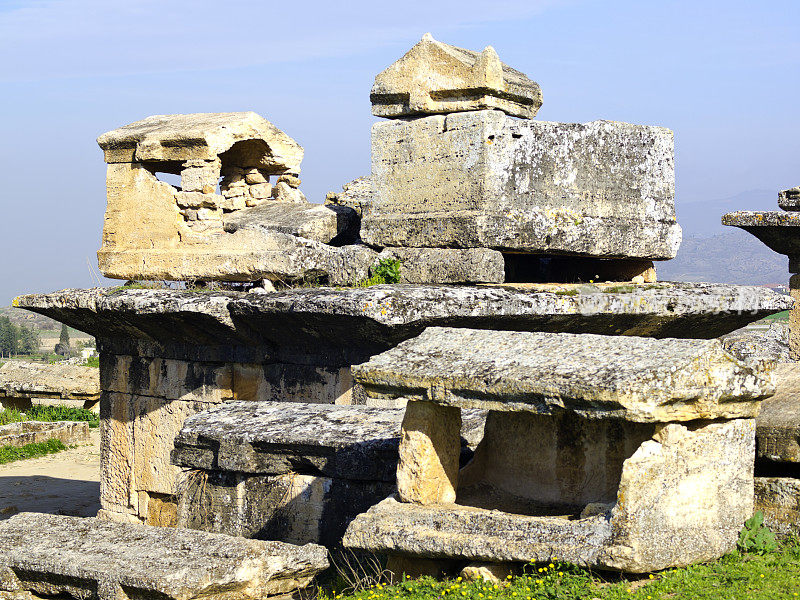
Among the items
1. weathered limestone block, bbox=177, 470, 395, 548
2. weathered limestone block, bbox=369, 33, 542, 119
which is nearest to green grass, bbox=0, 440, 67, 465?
weathered limestone block, bbox=177, 470, 395, 548

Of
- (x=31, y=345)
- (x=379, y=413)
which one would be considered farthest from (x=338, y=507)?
(x=31, y=345)

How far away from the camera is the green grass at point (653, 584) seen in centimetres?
416

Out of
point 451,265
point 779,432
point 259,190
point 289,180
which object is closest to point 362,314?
point 451,265

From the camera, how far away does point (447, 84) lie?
771cm

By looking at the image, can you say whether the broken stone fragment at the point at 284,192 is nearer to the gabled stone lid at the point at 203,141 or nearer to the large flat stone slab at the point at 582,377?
the gabled stone lid at the point at 203,141

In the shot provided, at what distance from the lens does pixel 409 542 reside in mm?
4707

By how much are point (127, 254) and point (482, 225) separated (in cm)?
340

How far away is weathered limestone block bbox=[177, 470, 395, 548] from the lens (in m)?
6.06

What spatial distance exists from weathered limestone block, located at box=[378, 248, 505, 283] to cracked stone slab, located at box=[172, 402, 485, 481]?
1116 millimetres

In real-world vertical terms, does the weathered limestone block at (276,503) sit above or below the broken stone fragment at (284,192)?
below

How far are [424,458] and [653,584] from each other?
129cm

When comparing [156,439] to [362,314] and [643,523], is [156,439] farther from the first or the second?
[643,523]

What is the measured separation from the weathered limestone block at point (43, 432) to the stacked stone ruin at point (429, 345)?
223 inches

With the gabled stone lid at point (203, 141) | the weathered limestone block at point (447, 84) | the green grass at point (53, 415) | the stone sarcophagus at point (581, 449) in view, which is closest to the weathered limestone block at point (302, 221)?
the gabled stone lid at point (203, 141)
